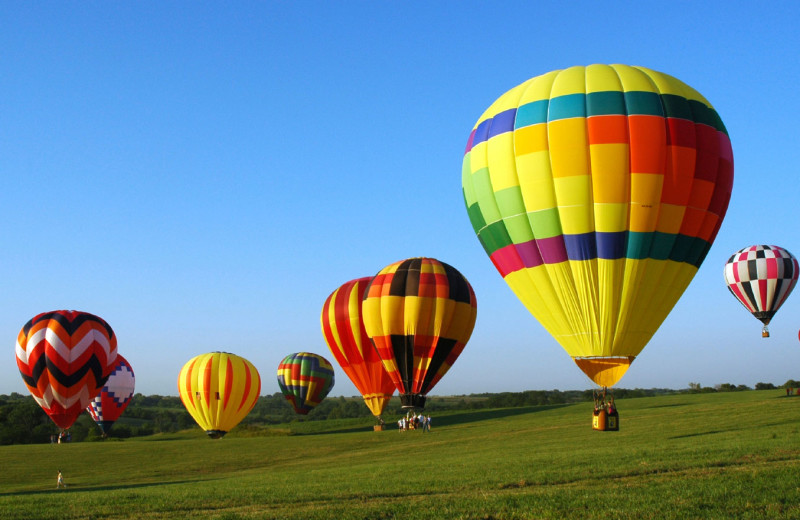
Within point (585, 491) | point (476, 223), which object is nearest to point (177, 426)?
point (476, 223)

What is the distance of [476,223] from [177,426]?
7757 cm

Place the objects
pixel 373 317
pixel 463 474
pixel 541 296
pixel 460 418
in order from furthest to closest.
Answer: pixel 460 418 → pixel 373 317 → pixel 541 296 → pixel 463 474

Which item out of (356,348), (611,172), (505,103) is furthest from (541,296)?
(356,348)

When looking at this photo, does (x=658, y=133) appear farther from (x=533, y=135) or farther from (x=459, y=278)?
(x=459, y=278)

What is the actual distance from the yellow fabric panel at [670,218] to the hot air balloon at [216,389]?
92.2ft

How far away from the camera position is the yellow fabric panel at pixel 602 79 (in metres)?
17.0

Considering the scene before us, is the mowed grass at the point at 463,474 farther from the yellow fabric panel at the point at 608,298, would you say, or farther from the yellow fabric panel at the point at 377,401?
the yellow fabric panel at the point at 377,401

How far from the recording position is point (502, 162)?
17.6 meters

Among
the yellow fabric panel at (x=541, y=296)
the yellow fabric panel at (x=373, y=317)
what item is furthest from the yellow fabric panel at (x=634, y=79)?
the yellow fabric panel at (x=373, y=317)

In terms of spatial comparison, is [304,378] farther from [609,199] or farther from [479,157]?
[609,199]

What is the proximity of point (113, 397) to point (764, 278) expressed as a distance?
4103cm

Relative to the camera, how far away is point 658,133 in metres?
16.5

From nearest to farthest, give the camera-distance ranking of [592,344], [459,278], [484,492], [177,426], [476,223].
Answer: [484,492]
[592,344]
[476,223]
[459,278]
[177,426]

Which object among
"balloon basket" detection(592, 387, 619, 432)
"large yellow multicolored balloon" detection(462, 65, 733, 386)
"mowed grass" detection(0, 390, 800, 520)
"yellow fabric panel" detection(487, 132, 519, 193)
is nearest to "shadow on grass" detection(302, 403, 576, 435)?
"mowed grass" detection(0, 390, 800, 520)
